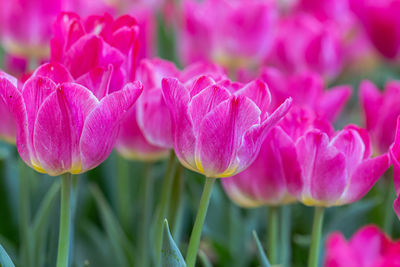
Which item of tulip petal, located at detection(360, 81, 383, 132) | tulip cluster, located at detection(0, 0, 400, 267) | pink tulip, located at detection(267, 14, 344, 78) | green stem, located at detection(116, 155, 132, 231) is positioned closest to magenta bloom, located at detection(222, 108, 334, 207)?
tulip cluster, located at detection(0, 0, 400, 267)

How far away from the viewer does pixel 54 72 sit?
430mm

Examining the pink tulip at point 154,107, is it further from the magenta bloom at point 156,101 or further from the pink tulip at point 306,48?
the pink tulip at point 306,48

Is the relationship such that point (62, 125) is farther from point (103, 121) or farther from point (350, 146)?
point (350, 146)

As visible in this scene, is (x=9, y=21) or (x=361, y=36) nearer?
(x=9, y=21)

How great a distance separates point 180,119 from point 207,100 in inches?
1.0

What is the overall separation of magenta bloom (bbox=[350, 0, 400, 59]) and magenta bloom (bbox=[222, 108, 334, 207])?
1.41ft

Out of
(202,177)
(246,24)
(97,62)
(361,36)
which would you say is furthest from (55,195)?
(361,36)

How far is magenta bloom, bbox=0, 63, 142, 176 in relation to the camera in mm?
408

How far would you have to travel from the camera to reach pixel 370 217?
0.79m

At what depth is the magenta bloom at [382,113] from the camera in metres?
0.56

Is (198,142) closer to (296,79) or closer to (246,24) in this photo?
(296,79)

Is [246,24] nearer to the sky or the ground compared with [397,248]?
nearer to the sky

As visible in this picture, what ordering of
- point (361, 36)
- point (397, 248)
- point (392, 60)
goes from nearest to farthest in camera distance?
point (397, 248) < point (392, 60) < point (361, 36)

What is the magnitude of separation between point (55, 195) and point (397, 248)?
0.31 meters
